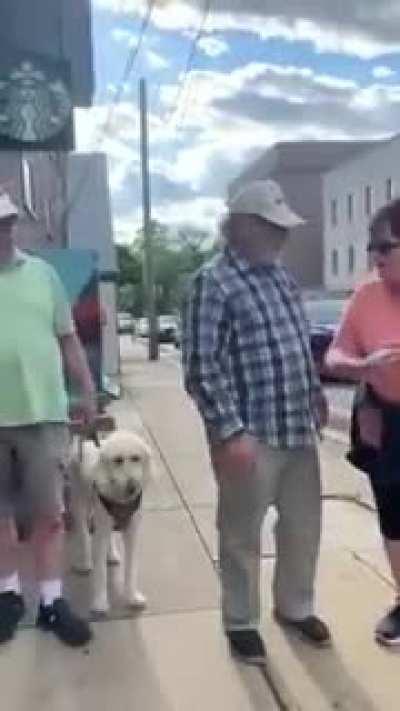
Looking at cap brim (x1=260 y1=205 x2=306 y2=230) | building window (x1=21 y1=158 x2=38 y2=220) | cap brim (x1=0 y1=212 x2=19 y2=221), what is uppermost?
building window (x1=21 y1=158 x2=38 y2=220)

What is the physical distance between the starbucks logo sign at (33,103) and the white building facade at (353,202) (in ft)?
121

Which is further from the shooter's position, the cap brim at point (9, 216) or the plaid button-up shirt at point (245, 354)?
the cap brim at point (9, 216)

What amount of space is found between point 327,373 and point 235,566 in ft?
2.70

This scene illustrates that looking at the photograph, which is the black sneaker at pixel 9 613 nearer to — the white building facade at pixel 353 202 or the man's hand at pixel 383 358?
the man's hand at pixel 383 358

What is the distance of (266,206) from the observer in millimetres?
3824

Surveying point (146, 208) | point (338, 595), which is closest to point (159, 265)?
point (146, 208)

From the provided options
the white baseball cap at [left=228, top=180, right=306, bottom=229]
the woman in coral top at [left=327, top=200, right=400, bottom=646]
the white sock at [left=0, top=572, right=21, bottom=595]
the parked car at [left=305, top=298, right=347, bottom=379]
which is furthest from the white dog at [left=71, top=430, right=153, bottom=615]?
the parked car at [left=305, top=298, right=347, bottom=379]

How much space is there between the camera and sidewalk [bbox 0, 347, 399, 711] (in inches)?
141

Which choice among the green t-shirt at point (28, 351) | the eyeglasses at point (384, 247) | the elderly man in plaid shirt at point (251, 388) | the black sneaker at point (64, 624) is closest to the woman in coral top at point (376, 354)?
the eyeglasses at point (384, 247)

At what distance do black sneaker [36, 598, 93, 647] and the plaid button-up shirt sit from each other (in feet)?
3.40

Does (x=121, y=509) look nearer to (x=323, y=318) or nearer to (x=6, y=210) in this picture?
(x=6, y=210)

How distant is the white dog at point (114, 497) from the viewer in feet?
14.4

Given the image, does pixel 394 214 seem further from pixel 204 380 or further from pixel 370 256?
pixel 204 380

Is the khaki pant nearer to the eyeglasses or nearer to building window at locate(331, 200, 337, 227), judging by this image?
the eyeglasses
